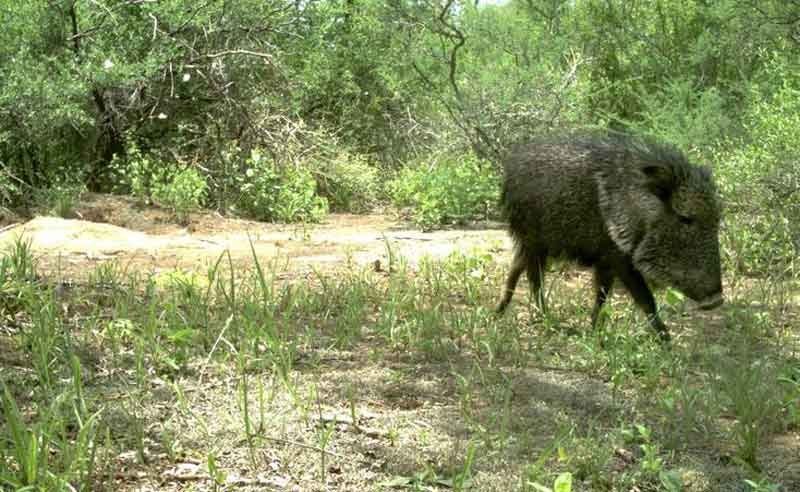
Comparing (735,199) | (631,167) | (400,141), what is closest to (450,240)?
(735,199)

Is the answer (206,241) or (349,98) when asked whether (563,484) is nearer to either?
(206,241)

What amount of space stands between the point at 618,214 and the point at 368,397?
1680mm

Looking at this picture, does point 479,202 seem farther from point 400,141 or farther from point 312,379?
point 312,379

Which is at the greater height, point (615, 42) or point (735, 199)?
point (615, 42)

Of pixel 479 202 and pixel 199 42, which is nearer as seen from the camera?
pixel 479 202

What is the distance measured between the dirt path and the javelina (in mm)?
1013

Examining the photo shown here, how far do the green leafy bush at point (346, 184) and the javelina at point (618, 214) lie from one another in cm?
516

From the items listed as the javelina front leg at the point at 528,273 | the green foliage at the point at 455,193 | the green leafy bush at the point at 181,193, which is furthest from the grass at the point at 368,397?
the green leafy bush at the point at 181,193

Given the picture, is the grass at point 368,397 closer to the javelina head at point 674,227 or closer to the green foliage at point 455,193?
the javelina head at point 674,227

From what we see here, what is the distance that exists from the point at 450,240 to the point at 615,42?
17.6 ft

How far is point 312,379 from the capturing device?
3.00m

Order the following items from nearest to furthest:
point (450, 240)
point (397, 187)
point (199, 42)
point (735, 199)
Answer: point (735, 199), point (450, 240), point (199, 42), point (397, 187)

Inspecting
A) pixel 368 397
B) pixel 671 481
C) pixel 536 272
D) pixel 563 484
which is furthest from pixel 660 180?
pixel 563 484

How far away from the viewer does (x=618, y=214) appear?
160 inches
